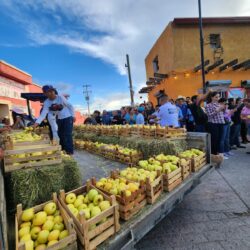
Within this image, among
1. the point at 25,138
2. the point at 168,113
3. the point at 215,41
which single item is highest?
the point at 215,41

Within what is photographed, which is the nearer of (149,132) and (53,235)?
(53,235)

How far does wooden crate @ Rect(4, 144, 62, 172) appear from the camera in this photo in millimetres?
2883

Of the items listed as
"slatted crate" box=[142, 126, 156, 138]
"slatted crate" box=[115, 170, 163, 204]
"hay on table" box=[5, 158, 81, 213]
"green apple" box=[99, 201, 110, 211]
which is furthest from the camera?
"slatted crate" box=[142, 126, 156, 138]

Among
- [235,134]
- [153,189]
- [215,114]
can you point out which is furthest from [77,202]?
[235,134]

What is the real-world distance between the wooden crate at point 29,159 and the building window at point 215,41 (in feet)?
56.7

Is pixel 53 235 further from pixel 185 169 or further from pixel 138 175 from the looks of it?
pixel 185 169

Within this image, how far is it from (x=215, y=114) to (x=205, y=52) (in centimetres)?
1265

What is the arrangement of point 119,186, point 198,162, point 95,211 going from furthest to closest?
point 198,162 → point 119,186 → point 95,211

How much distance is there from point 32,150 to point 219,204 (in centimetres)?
315

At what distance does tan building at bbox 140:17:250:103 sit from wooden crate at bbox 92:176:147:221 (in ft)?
48.4

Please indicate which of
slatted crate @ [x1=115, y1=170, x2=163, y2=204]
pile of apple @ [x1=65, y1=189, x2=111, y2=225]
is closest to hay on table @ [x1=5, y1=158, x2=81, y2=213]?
pile of apple @ [x1=65, y1=189, x2=111, y2=225]

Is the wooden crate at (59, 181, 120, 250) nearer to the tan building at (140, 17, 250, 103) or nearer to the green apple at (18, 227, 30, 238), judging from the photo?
the green apple at (18, 227, 30, 238)

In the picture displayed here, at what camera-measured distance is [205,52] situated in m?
17.1

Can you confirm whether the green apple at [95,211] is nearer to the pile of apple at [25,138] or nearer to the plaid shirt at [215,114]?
the pile of apple at [25,138]
